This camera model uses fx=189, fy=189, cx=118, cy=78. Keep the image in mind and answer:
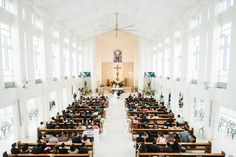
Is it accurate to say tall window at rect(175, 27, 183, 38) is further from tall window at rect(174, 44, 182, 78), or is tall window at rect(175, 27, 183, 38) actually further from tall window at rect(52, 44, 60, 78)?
tall window at rect(52, 44, 60, 78)

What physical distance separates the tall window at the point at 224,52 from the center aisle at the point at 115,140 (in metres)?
5.73

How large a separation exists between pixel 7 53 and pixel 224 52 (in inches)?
435

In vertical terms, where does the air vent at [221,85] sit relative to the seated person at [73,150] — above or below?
Result: above

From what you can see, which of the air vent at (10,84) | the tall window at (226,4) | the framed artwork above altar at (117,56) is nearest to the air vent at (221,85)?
the tall window at (226,4)

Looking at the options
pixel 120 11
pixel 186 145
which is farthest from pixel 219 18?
pixel 120 11

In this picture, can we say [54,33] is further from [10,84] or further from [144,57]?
[144,57]

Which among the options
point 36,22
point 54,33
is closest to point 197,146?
point 36,22

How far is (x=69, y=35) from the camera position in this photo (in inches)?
810

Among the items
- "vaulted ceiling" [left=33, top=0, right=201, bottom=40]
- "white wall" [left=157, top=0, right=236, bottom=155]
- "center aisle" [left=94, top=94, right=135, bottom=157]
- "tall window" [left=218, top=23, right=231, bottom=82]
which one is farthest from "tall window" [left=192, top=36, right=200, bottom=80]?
"center aisle" [left=94, top=94, right=135, bottom=157]

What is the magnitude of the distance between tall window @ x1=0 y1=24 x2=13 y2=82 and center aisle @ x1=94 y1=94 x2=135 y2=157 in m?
5.79

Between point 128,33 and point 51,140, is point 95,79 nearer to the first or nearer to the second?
point 128,33

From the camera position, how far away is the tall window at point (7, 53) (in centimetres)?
948

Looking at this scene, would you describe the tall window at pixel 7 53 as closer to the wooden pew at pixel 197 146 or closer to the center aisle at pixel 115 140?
the center aisle at pixel 115 140

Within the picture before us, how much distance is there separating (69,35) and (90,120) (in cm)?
1157
